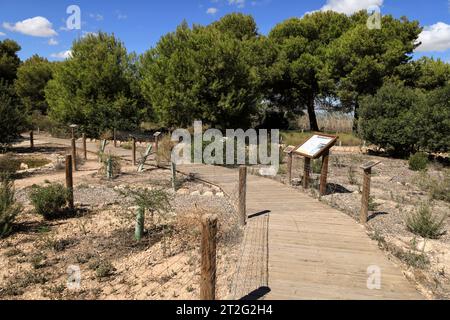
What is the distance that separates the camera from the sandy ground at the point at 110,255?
4.78 meters

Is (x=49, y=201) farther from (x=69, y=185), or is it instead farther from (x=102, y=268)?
(x=102, y=268)

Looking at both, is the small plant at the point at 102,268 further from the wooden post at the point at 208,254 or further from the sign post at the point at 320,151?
the sign post at the point at 320,151

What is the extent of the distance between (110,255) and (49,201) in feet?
8.93

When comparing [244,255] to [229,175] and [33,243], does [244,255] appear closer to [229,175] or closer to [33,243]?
[33,243]

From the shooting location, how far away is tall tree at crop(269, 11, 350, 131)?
30.0m

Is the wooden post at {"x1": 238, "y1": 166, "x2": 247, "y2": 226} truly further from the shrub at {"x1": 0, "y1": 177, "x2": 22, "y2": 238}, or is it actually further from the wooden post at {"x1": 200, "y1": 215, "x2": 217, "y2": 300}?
the shrub at {"x1": 0, "y1": 177, "x2": 22, "y2": 238}

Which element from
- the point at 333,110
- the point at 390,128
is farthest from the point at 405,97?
the point at 333,110

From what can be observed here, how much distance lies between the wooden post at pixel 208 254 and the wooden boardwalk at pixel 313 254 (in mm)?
753

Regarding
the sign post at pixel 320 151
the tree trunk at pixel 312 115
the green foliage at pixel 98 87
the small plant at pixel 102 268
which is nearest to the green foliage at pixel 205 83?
the green foliage at pixel 98 87

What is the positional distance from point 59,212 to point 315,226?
5298 millimetres

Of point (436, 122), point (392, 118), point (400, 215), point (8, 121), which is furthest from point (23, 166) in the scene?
point (436, 122)

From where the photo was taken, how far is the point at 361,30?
87.3 ft

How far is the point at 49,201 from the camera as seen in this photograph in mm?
7824

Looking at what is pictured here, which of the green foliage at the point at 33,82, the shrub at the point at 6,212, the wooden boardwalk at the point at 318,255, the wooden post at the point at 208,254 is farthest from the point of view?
the green foliage at the point at 33,82
